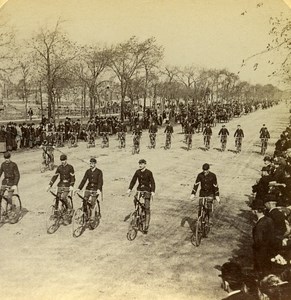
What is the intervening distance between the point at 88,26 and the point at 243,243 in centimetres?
347

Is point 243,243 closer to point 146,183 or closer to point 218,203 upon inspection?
point 218,203

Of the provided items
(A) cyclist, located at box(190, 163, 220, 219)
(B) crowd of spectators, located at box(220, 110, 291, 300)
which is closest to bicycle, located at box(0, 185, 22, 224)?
(A) cyclist, located at box(190, 163, 220, 219)

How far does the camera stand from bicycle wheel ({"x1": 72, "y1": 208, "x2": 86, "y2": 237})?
6.26 meters

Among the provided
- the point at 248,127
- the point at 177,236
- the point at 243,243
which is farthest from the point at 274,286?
the point at 248,127

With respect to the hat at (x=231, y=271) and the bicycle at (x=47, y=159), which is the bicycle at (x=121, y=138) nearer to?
the bicycle at (x=47, y=159)

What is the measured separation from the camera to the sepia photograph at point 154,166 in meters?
5.34

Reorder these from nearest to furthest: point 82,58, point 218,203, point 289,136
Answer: point 289,136, point 82,58, point 218,203

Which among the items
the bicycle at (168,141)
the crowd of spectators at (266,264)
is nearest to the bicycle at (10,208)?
the bicycle at (168,141)

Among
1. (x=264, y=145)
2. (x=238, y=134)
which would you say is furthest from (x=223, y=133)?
(x=264, y=145)

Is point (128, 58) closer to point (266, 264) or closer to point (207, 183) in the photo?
point (207, 183)

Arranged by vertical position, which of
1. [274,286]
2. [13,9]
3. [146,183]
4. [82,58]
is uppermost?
[13,9]

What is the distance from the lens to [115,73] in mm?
6719

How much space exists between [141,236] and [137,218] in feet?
0.93

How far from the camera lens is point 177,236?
619cm
